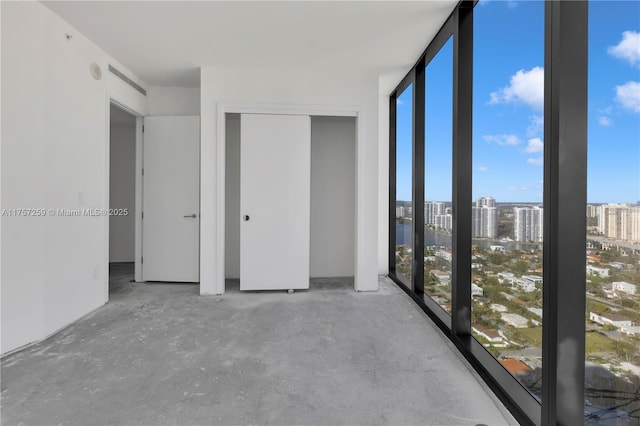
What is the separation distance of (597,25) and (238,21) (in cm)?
243

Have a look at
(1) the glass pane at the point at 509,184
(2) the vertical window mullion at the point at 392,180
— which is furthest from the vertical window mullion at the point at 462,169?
(2) the vertical window mullion at the point at 392,180

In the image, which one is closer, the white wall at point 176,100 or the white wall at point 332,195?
the white wall at point 176,100

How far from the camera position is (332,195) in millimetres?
4305

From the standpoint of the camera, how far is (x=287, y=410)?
1.62 meters

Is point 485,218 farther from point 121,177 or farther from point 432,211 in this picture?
point 121,177

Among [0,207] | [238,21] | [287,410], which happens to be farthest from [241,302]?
[238,21]

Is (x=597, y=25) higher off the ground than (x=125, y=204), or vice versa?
(x=597, y=25)

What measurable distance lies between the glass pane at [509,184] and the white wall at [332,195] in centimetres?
214

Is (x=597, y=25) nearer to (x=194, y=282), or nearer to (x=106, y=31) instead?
(x=106, y=31)

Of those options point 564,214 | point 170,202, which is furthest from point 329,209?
point 564,214

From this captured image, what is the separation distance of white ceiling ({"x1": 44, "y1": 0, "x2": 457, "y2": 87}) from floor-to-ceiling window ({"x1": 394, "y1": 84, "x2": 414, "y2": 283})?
2.05 feet

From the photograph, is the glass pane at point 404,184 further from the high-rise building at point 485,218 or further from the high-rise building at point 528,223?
the high-rise building at point 528,223

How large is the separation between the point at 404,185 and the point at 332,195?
3.31 ft

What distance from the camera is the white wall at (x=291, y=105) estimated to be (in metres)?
3.51
